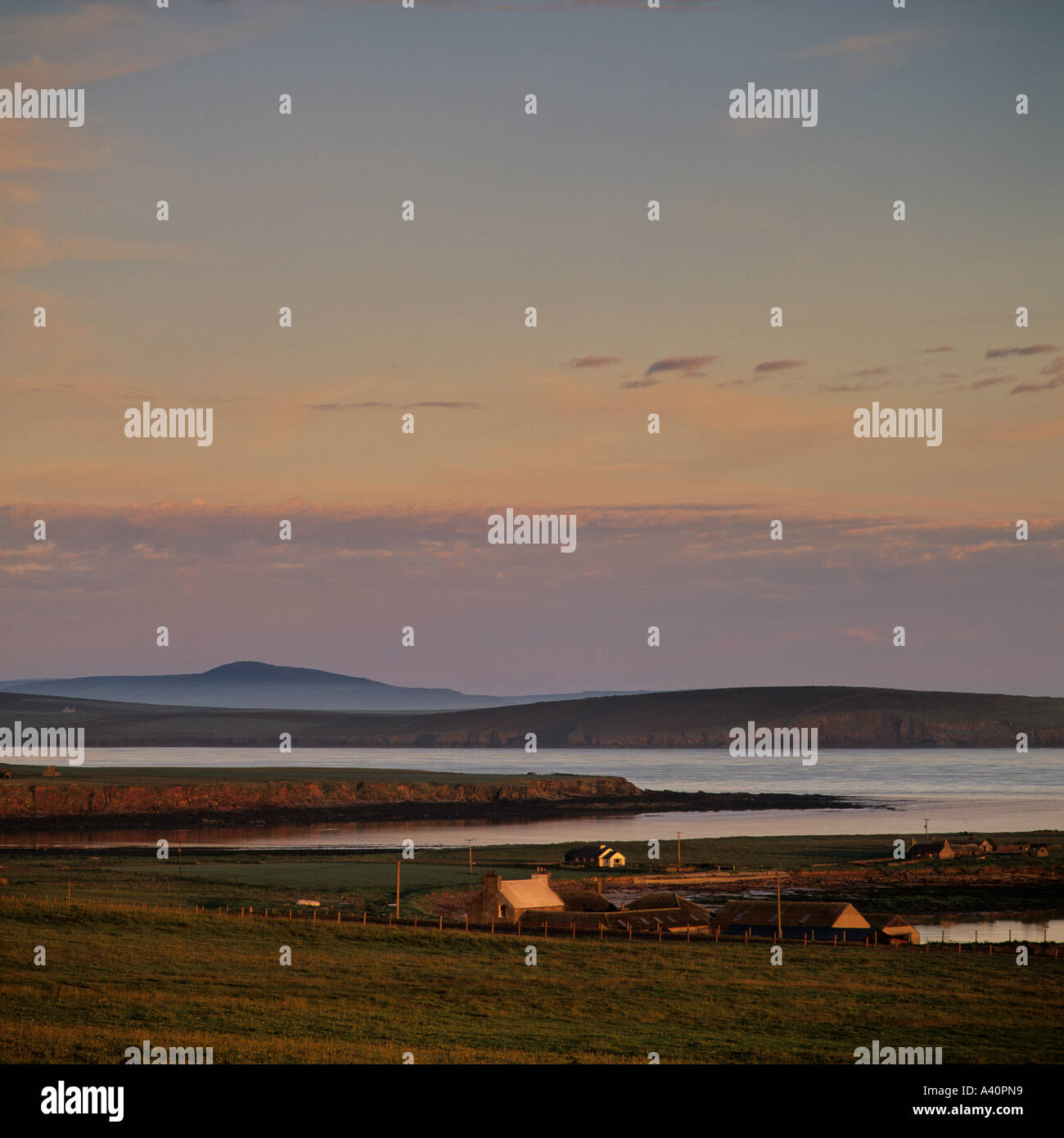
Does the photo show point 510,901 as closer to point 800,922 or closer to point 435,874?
point 800,922

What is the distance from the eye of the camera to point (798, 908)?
5328 centimetres

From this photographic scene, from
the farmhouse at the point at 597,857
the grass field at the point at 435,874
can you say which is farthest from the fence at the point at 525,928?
the farmhouse at the point at 597,857

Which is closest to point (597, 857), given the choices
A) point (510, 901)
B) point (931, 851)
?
point (931, 851)

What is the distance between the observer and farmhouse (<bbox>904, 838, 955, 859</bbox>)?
88625 mm

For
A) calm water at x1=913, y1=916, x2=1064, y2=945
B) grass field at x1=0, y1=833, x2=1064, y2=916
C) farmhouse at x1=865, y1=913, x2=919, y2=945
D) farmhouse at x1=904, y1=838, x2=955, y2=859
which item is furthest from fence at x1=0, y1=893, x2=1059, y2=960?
farmhouse at x1=904, y1=838, x2=955, y2=859

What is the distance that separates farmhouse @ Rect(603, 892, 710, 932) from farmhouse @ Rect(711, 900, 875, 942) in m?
0.87

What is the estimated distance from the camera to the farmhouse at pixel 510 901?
57438 mm

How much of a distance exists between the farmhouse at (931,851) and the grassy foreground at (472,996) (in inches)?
1660

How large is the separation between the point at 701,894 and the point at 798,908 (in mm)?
17906

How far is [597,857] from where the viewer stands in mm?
86000

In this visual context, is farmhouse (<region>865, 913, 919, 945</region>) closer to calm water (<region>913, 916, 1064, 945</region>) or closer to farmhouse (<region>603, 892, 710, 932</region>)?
calm water (<region>913, 916, 1064, 945</region>)

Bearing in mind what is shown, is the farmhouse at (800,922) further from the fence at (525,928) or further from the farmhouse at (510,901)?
A: the farmhouse at (510,901)
